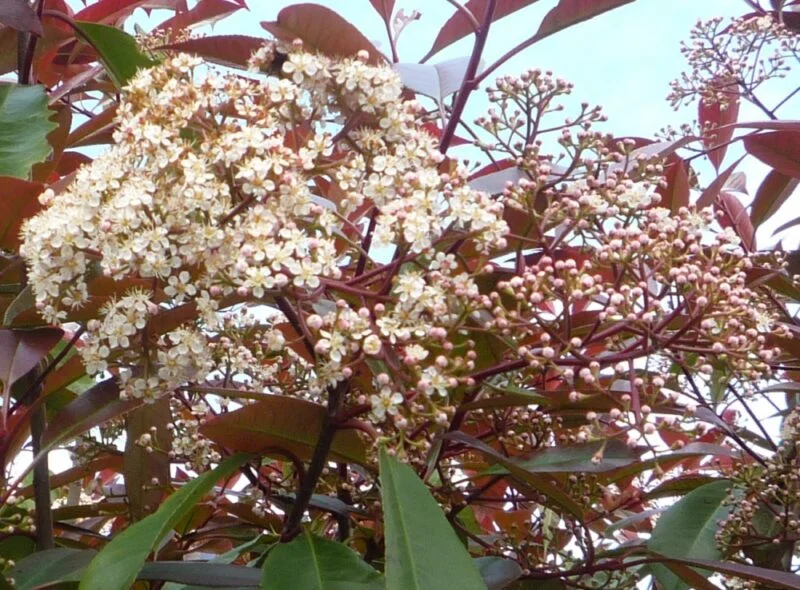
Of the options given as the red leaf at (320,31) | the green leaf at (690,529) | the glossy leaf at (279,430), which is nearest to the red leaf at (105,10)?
the red leaf at (320,31)

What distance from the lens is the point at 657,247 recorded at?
1317 millimetres

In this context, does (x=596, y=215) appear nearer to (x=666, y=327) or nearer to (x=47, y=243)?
(x=666, y=327)

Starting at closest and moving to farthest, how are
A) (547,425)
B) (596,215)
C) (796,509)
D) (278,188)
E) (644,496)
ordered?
(278,188), (596,215), (547,425), (796,509), (644,496)

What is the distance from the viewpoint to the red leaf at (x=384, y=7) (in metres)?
1.92

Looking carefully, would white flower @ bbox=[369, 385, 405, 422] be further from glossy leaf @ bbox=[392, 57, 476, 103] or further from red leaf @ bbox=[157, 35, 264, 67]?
red leaf @ bbox=[157, 35, 264, 67]

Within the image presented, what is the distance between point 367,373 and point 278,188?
353 millimetres

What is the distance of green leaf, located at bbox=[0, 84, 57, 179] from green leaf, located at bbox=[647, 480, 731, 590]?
129cm

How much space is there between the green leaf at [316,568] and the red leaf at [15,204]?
28.3 inches

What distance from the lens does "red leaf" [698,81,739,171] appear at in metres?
2.39

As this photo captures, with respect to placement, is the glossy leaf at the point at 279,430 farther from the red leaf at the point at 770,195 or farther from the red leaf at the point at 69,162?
the red leaf at the point at 770,195

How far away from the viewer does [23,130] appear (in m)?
1.72

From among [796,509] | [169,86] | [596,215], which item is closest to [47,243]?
[169,86]

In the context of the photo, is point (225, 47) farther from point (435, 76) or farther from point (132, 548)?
point (132, 548)

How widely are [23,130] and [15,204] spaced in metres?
0.20
